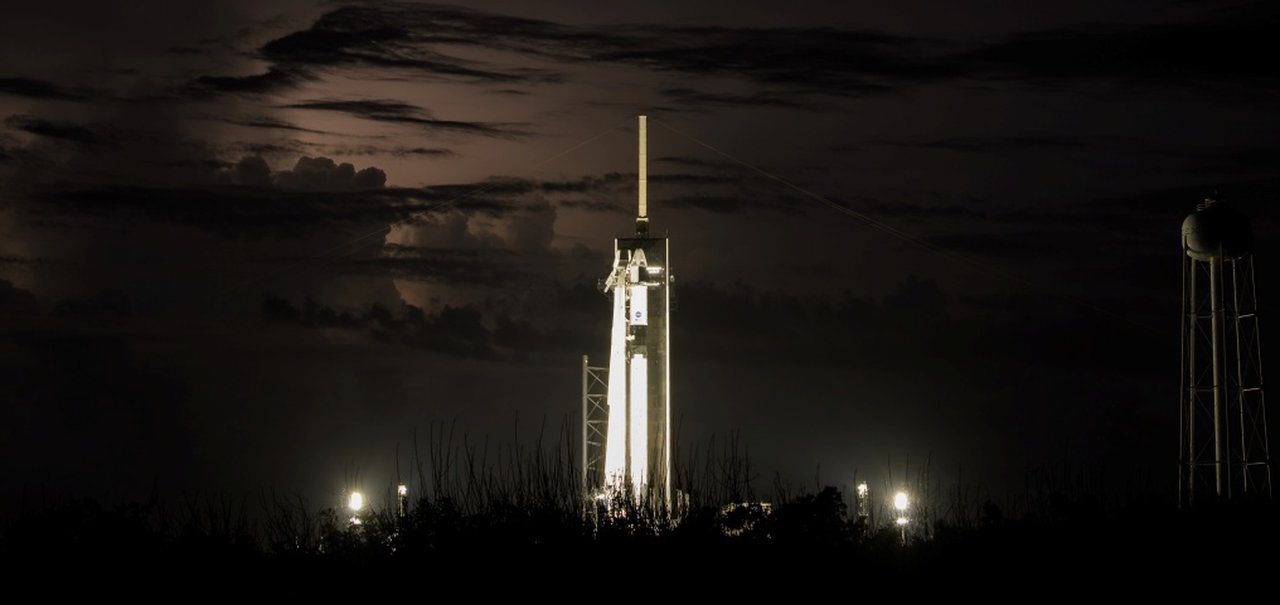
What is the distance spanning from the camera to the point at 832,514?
18.5 meters

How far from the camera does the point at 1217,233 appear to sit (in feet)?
117

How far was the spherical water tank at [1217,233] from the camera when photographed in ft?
116

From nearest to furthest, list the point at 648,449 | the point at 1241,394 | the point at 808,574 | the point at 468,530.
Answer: the point at 808,574 → the point at 468,530 → the point at 1241,394 → the point at 648,449

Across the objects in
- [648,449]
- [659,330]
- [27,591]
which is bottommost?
[27,591]

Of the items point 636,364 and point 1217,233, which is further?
point 636,364

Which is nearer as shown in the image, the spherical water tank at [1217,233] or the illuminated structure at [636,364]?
the spherical water tank at [1217,233]

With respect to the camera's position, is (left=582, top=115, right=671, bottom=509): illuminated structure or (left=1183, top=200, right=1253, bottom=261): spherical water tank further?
(left=582, top=115, right=671, bottom=509): illuminated structure

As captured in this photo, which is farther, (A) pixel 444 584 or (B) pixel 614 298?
(B) pixel 614 298

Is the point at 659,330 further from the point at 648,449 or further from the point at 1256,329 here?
the point at 1256,329

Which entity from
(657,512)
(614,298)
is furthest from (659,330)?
(657,512)

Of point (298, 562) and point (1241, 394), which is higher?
point (1241, 394)

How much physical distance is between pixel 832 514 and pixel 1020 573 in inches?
81.3

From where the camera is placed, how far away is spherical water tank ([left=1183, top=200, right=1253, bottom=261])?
116 feet

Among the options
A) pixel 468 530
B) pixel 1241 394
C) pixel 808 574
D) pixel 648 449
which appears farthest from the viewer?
pixel 648 449
